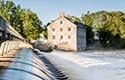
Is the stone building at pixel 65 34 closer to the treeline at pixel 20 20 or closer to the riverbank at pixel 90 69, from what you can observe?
the treeline at pixel 20 20

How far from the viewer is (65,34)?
233ft

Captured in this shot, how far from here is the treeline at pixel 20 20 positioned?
214ft

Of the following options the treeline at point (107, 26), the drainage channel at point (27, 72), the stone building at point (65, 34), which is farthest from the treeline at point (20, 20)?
the drainage channel at point (27, 72)

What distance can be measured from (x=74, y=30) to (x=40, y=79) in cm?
6638

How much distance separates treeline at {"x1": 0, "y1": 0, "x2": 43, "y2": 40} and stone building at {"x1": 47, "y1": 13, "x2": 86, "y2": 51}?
426cm

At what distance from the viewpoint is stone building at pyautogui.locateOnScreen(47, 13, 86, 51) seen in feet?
229

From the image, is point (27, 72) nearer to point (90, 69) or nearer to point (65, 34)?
point (90, 69)

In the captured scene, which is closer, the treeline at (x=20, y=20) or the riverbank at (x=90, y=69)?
the riverbank at (x=90, y=69)

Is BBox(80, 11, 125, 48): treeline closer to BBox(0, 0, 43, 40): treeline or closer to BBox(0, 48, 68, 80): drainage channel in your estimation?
BBox(0, 0, 43, 40): treeline

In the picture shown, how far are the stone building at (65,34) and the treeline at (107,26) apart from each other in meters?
6.16

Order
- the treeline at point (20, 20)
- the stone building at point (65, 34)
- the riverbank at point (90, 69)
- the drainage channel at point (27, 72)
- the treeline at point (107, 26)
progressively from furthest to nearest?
the treeline at point (107, 26) < the stone building at point (65, 34) < the treeline at point (20, 20) < the riverbank at point (90, 69) < the drainage channel at point (27, 72)

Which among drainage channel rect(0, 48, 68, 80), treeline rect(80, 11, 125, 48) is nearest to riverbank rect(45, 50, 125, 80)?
drainage channel rect(0, 48, 68, 80)

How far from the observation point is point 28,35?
2564 inches

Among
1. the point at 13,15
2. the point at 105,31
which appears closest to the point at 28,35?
the point at 13,15
